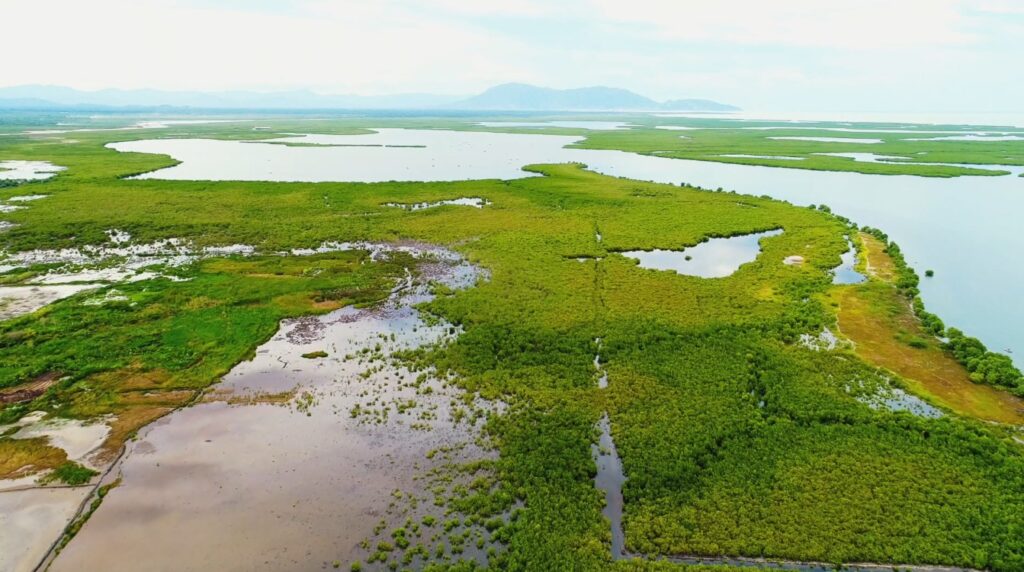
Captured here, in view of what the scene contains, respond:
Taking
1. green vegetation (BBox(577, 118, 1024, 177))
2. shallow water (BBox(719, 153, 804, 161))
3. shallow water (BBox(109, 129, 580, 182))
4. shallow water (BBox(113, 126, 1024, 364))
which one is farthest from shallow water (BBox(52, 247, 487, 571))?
shallow water (BBox(719, 153, 804, 161))

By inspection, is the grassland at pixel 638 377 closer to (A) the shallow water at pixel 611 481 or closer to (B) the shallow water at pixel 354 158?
(A) the shallow water at pixel 611 481

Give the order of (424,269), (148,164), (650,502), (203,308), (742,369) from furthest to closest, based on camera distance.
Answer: (148,164)
(424,269)
(203,308)
(742,369)
(650,502)

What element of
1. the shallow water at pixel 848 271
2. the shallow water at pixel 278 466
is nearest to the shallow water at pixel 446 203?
the shallow water at pixel 278 466

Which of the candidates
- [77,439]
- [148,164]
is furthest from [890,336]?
[148,164]

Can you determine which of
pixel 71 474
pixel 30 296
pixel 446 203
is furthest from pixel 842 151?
pixel 71 474

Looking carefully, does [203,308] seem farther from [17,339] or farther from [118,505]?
[118,505]

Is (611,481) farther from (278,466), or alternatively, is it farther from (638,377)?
(278,466)
